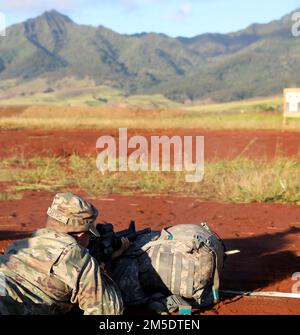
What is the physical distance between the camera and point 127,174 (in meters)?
15.6

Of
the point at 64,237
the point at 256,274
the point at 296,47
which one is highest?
the point at 296,47

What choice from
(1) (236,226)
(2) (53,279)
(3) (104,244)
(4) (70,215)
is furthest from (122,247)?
(1) (236,226)

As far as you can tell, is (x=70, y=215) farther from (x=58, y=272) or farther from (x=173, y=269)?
(x=173, y=269)

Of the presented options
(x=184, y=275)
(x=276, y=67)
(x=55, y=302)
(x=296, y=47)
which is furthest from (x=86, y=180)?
(x=296, y=47)

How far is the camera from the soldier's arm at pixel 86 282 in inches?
180

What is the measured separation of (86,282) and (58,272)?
0.20 m

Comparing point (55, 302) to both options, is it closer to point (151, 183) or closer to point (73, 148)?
point (151, 183)

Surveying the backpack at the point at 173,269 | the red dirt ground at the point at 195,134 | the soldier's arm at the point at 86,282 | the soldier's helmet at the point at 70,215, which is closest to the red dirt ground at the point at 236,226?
the backpack at the point at 173,269

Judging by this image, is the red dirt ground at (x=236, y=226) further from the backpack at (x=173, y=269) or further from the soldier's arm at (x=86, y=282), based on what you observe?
the soldier's arm at (x=86, y=282)

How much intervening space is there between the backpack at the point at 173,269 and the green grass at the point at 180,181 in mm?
5970

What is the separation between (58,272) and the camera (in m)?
4.64

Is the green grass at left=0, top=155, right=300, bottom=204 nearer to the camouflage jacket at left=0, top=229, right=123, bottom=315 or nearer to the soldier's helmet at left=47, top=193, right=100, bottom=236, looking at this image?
the soldier's helmet at left=47, top=193, right=100, bottom=236

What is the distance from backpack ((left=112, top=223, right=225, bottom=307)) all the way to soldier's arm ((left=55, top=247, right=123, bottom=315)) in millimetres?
1051
